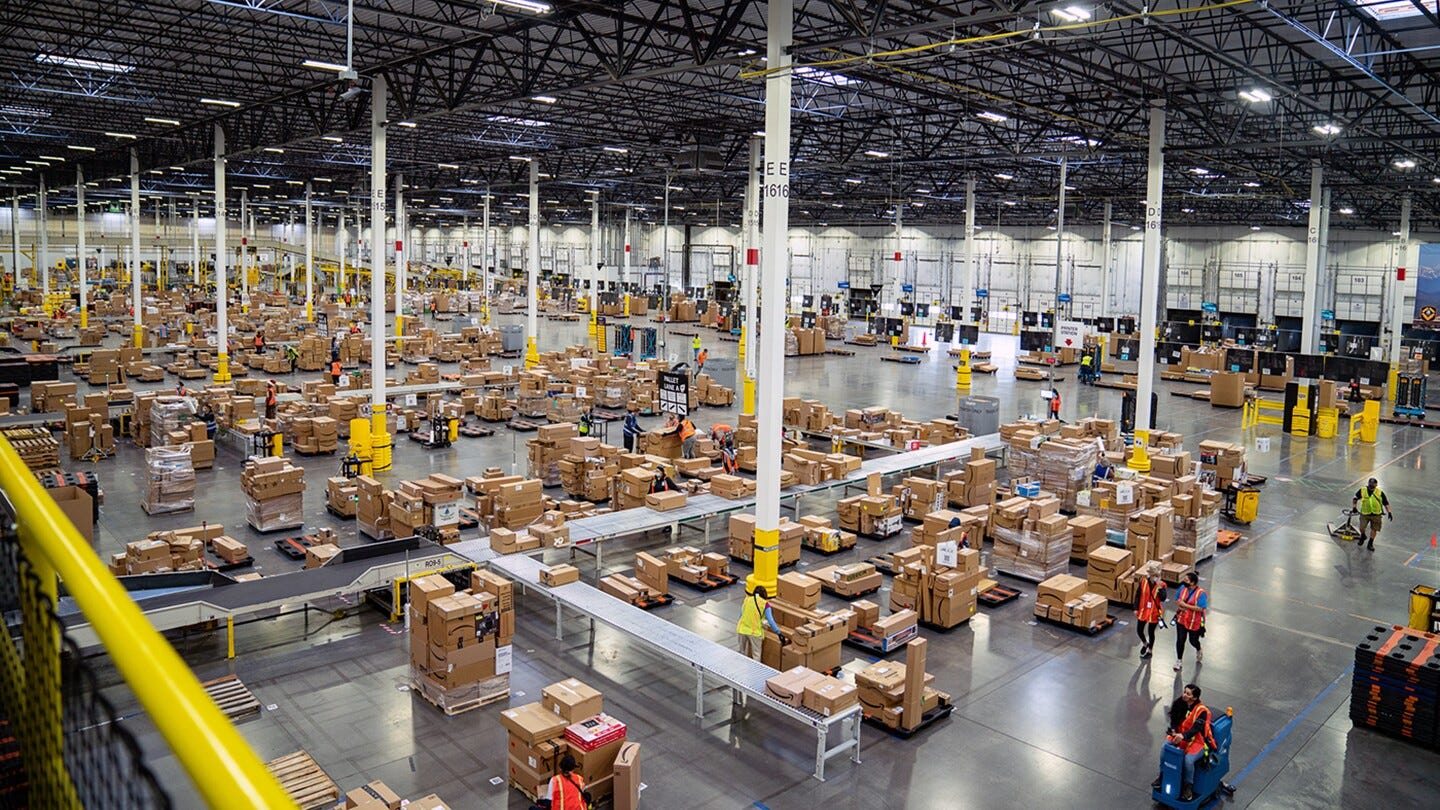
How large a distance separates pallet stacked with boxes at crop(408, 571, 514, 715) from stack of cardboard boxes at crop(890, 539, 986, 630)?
16.8 feet

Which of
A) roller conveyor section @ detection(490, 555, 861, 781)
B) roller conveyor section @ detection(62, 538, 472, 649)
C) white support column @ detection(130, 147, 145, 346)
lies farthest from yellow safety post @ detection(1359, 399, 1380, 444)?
white support column @ detection(130, 147, 145, 346)

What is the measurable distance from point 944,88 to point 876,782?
18.1m

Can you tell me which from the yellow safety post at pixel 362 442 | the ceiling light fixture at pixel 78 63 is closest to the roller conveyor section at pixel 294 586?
the yellow safety post at pixel 362 442

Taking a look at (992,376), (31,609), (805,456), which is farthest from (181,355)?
(31,609)

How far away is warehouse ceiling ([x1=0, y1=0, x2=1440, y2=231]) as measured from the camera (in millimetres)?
16344

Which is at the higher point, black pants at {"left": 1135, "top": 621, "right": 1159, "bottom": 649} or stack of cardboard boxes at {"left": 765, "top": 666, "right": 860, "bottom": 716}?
stack of cardboard boxes at {"left": 765, "top": 666, "right": 860, "bottom": 716}

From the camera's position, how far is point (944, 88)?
22938 mm

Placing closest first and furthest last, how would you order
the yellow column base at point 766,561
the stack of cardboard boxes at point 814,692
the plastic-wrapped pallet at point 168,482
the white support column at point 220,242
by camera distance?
the stack of cardboard boxes at point 814,692 → the yellow column base at point 766,561 → the plastic-wrapped pallet at point 168,482 → the white support column at point 220,242

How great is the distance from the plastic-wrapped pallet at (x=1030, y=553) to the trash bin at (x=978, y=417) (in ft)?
30.2

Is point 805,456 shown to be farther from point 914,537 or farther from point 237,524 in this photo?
point 237,524

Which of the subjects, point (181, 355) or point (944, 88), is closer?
point (944, 88)

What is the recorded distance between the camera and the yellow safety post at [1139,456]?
19.4 metres

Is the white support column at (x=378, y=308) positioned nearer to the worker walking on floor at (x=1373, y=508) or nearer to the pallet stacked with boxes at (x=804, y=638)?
the pallet stacked with boxes at (x=804, y=638)

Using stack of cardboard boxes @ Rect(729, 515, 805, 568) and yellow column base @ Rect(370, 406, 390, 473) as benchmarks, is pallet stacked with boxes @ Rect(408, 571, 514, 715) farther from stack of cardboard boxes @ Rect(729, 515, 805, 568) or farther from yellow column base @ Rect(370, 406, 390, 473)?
yellow column base @ Rect(370, 406, 390, 473)
